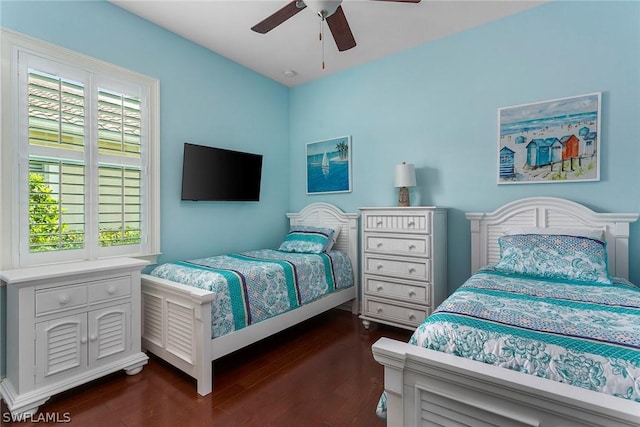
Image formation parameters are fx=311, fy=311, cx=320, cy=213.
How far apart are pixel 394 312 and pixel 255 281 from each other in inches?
54.3

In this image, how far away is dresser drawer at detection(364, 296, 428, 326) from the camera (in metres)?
2.82

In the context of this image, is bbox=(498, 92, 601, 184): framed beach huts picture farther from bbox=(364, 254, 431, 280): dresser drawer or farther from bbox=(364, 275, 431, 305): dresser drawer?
bbox=(364, 275, 431, 305): dresser drawer

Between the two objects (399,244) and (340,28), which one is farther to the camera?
(399,244)

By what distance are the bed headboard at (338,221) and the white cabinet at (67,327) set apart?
6.82 ft

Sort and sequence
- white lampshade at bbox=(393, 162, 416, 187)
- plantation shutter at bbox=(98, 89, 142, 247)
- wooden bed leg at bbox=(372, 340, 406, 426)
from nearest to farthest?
wooden bed leg at bbox=(372, 340, 406, 426)
plantation shutter at bbox=(98, 89, 142, 247)
white lampshade at bbox=(393, 162, 416, 187)

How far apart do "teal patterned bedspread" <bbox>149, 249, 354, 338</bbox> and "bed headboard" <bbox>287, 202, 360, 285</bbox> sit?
288 mm

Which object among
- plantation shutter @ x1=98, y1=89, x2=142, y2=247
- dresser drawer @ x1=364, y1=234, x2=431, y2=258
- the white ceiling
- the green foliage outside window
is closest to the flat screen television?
plantation shutter @ x1=98, y1=89, x2=142, y2=247

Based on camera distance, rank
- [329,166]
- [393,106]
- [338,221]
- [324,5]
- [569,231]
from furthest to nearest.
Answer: [329,166]
[338,221]
[393,106]
[569,231]
[324,5]

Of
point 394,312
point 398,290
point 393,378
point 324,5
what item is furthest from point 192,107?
point 393,378

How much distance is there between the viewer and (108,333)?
217 centimetres

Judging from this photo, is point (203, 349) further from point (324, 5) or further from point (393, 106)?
point (393, 106)

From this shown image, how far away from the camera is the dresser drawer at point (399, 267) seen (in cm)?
279

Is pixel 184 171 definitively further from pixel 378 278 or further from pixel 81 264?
pixel 378 278

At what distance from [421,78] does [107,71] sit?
2908 mm
